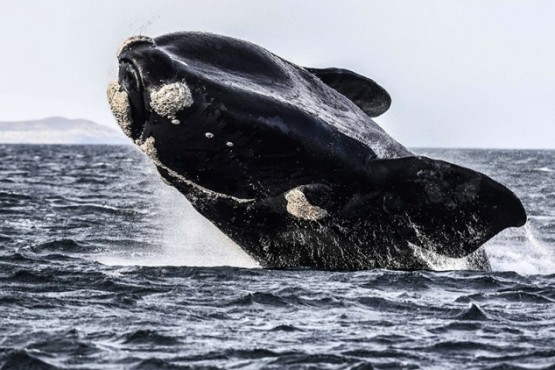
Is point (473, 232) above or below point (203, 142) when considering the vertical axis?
below

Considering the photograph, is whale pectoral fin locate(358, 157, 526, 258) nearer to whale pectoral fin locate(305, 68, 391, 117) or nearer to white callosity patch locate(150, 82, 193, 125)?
whale pectoral fin locate(305, 68, 391, 117)

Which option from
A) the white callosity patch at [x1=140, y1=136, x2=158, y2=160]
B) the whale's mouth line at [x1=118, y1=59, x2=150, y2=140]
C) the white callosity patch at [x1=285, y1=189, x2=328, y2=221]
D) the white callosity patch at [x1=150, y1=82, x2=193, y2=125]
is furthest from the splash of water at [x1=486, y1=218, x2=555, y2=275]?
the whale's mouth line at [x1=118, y1=59, x2=150, y2=140]

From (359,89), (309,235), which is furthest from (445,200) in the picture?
(359,89)

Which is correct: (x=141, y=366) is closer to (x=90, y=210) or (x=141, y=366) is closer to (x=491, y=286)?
(x=491, y=286)

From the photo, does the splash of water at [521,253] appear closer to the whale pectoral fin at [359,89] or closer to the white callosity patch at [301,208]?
the whale pectoral fin at [359,89]

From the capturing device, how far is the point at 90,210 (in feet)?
76.2

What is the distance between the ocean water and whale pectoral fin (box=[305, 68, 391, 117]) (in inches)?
80.4

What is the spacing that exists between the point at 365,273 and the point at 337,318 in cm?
170

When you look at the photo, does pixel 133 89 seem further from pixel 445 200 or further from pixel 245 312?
pixel 445 200

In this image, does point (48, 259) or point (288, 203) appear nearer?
point (288, 203)

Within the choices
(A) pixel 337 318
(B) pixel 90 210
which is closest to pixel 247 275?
(A) pixel 337 318

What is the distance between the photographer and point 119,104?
29.7ft

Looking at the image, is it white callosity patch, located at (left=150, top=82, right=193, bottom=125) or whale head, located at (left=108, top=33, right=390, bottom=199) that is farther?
whale head, located at (left=108, top=33, right=390, bottom=199)

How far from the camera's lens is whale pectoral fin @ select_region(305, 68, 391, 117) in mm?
11844
